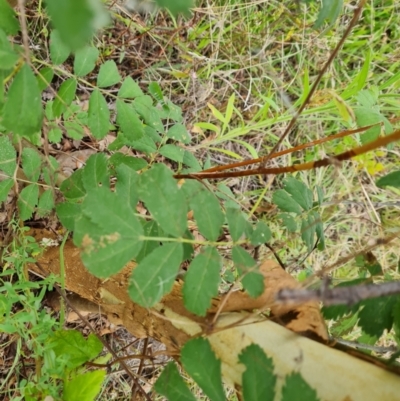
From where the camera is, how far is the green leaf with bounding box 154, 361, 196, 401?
869mm

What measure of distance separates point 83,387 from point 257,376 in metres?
0.72

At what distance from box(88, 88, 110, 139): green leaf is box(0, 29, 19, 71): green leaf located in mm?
363

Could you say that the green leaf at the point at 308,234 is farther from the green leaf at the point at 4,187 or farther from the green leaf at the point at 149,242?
the green leaf at the point at 4,187

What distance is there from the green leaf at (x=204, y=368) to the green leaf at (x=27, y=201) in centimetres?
71

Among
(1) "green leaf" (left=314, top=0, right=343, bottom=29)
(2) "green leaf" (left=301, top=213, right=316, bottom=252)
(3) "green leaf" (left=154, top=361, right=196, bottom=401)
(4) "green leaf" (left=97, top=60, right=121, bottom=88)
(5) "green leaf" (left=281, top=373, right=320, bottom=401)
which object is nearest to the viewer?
(5) "green leaf" (left=281, top=373, right=320, bottom=401)

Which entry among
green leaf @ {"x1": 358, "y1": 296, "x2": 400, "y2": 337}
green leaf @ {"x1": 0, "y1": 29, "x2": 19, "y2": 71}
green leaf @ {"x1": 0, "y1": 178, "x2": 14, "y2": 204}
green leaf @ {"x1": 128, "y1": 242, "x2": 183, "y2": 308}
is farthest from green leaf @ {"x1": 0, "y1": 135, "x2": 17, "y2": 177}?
green leaf @ {"x1": 358, "y1": 296, "x2": 400, "y2": 337}

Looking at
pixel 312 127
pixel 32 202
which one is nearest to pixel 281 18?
pixel 312 127

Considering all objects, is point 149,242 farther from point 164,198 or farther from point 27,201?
point 27,201

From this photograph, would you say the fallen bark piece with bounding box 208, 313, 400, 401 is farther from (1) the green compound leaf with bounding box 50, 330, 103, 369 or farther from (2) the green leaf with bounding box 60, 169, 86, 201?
(1) the green compound leaf with bounding box 50, 330, 103, 369

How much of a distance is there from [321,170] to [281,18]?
83cm

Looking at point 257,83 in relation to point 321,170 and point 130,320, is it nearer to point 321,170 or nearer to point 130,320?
point 321,170

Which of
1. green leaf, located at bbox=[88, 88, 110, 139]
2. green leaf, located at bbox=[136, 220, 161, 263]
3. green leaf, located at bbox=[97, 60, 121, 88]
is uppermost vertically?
green leaf, located at bbox=[97, 60, 121, 88]

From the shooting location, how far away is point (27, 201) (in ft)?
4.36

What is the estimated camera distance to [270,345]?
35.6 inches
